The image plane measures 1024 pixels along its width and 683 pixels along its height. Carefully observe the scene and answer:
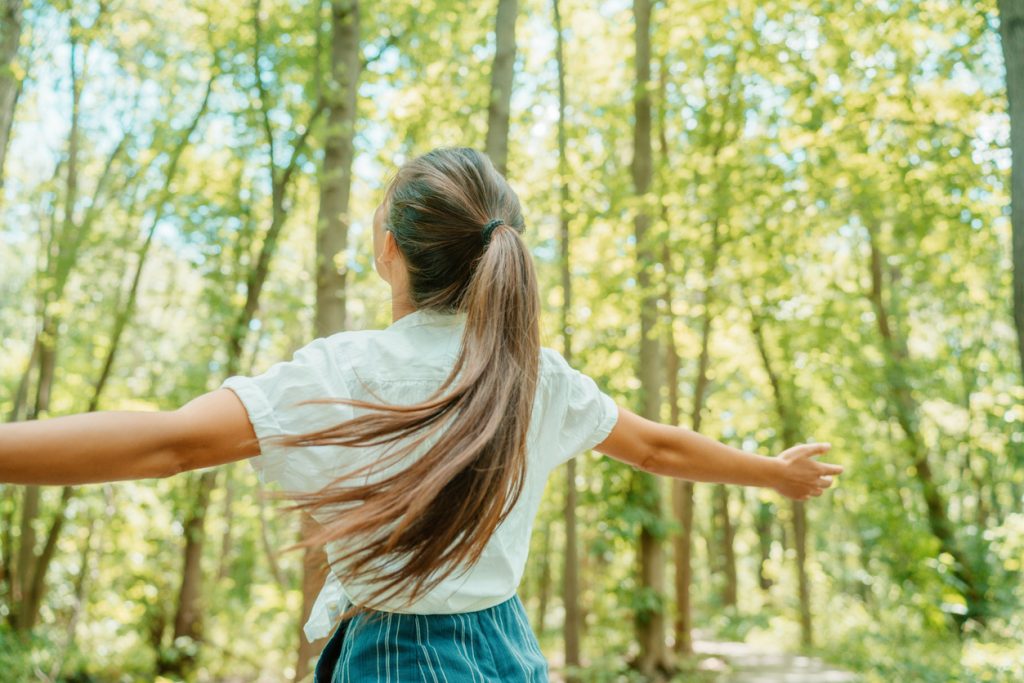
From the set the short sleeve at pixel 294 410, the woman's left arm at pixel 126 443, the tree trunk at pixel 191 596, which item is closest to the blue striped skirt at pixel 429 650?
the short sleeve at pixel 294 410

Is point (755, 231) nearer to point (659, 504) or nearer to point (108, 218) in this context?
point (659, 504)

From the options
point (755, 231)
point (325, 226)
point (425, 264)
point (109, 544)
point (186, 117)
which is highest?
point (186, 117)

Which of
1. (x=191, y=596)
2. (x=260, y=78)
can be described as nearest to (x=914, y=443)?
(x=260, y=78)

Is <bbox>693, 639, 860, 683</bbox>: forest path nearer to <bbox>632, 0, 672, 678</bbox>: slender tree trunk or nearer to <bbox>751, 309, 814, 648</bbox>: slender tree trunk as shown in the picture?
<bbox>632, 0, 672, 678</bbox>: slender tree trunk

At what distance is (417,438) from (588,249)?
10.1 meters

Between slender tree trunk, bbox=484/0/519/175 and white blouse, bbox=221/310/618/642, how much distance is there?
3574mm

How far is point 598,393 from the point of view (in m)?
1.77

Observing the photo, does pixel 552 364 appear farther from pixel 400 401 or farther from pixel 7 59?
pixel 7 59

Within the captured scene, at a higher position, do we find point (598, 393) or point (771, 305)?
point (771, 305)

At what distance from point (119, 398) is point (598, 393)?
32.5 ft

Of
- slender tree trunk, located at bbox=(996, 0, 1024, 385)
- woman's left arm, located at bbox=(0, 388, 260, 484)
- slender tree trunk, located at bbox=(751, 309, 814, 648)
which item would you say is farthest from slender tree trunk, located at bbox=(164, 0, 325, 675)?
woman's left arm, located at bbox=(0, 388, 260, 484)

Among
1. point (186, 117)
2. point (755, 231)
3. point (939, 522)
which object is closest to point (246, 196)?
point (186, 117)

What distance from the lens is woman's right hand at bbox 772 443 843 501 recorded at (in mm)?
2023

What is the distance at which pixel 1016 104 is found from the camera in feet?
10.1
